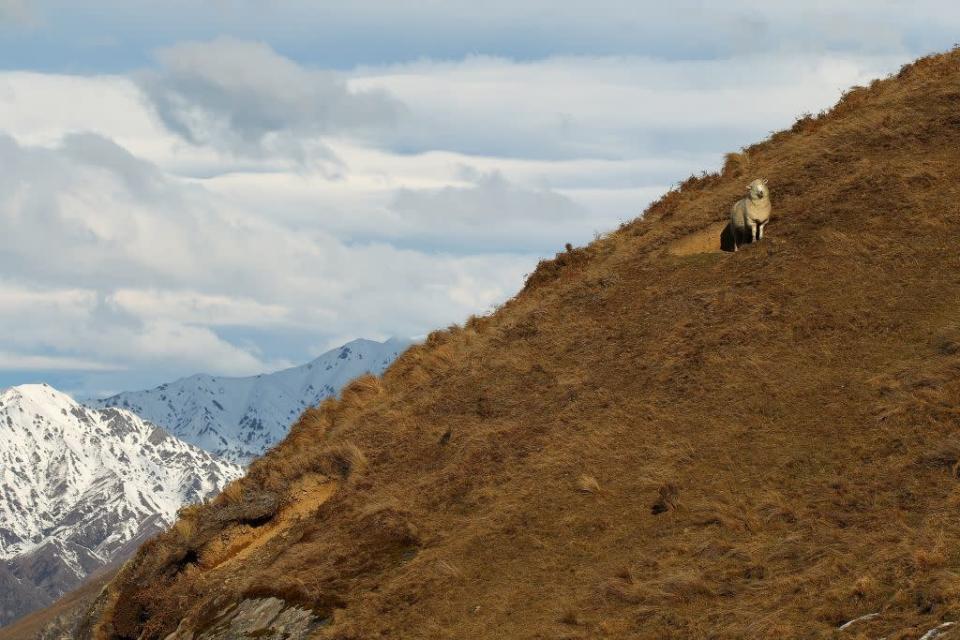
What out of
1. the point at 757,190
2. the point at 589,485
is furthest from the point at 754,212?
the point at 589,485

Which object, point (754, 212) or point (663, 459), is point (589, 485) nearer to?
point (663, 459)

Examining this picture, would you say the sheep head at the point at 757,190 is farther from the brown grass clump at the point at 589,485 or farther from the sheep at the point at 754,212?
the brown grass clump at the point at 589,485

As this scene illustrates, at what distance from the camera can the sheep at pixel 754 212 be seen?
3097 cm

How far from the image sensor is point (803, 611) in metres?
15.3

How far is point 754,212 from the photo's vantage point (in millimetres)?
30984

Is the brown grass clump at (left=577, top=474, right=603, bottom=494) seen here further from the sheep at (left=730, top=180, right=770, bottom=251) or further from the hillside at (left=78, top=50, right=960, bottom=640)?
the sheep at (left=730, top=180, right=770, bottom=251)

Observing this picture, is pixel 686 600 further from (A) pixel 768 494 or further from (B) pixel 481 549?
(B) pixel 481 549

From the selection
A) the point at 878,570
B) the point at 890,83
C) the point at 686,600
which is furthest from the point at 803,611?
the point at 890,83

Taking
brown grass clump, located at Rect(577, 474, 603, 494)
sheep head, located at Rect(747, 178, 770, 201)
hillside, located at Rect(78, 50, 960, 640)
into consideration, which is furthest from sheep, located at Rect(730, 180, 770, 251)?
brown grass clump, located at Rect(577, 474, 603, 494)

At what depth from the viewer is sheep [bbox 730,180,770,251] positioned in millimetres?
30969

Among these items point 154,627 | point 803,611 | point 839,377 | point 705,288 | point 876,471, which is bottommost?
point 154,627

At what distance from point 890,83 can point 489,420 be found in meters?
21.4

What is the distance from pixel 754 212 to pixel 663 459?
1114 cm

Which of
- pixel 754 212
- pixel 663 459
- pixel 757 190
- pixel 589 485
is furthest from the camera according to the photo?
pixel 754 212
